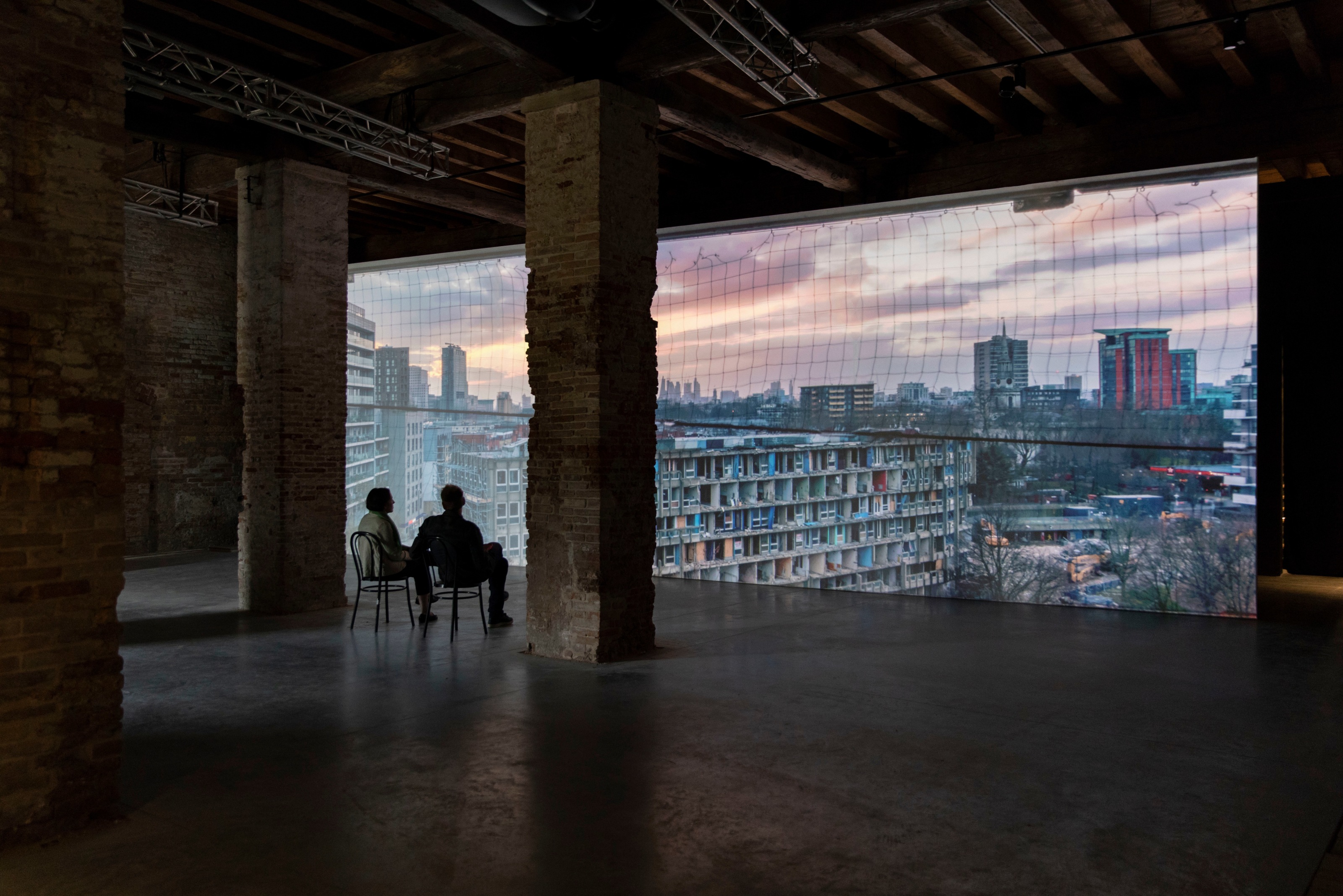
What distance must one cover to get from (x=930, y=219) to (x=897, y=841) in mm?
7173

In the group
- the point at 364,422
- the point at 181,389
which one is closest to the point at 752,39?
the point at 364,422

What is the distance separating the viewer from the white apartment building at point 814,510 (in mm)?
9281

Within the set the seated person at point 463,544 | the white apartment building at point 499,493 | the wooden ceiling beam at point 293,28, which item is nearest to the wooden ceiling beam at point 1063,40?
the wooden ceiling beam at point 293,28

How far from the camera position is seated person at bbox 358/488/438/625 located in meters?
7.14

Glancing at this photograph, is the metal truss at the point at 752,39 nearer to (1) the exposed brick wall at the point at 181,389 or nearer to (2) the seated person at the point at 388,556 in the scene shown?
(2) the seated person at the point at 388,556

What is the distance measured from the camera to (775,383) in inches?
399

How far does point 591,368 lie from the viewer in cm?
610

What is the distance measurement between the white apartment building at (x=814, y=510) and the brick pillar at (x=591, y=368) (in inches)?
148

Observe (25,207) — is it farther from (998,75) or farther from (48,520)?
(998,75)

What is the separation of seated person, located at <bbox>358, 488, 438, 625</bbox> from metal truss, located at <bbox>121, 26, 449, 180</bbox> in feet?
9.18

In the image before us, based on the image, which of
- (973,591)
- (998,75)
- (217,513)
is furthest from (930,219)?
(217,513)

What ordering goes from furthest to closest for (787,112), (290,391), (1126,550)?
(1126,550) → (787,112) → (290,391)

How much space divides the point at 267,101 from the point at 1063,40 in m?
5.76

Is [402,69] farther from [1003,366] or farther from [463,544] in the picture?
[1003,366]
